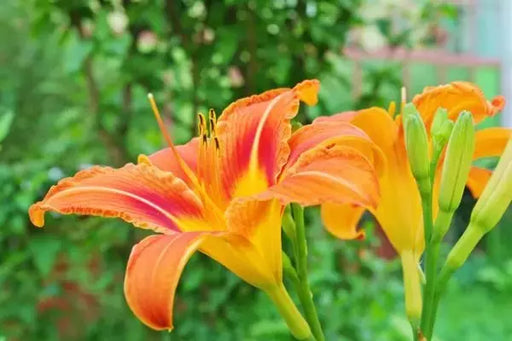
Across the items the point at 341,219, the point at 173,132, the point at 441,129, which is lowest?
the point at 173,132

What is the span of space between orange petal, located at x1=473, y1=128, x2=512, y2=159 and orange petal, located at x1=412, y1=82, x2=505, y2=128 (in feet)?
0.04

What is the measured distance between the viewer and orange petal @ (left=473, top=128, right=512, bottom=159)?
0.54m

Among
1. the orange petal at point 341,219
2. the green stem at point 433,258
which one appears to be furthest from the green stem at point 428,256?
the orange petal at point 341,219

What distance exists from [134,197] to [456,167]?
0.54 ft

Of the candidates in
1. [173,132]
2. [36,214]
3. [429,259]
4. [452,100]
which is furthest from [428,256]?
[173,132]

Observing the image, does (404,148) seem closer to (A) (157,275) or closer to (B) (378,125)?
(B) (378,125)

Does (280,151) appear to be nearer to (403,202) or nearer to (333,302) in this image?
(403,202)

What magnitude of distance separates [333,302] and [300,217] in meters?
1.11

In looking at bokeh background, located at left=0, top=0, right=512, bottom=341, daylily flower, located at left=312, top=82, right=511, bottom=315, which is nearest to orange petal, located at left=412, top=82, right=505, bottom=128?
daylily flower, located at left=312, top=82, right=511, bottom=315

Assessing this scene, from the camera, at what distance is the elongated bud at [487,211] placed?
0.49m

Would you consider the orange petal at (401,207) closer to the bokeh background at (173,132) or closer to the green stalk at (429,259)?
the green stalk at (429,259)

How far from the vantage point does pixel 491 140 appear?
0.54 metres

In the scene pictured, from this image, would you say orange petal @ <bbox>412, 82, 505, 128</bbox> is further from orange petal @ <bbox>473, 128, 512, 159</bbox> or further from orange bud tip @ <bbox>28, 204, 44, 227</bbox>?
orange bud tip @ <bbox>28, 204, 44, 227</bbox>

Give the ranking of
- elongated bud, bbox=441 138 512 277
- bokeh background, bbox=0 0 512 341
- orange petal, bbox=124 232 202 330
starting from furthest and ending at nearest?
bokeh background, bbox=0 0 512 341
elongated bud, bbox=441 138 512 277
orange petal, bbox=124 232 202 330
